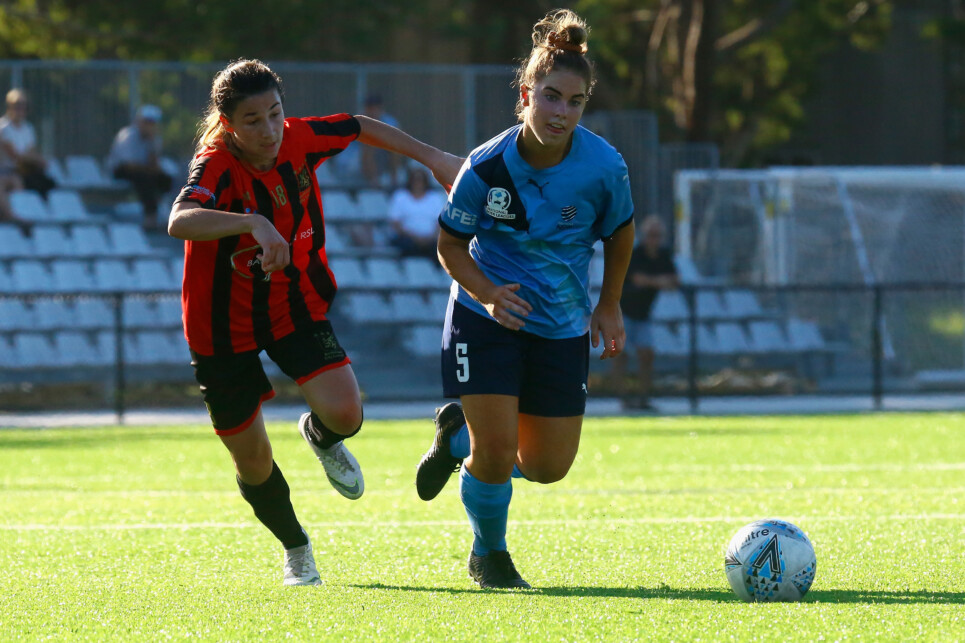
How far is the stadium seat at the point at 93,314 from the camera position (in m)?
15.5

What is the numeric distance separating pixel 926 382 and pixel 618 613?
13125mm

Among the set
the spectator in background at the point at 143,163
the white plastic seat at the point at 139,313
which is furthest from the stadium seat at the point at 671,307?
the spectator in background at the point at 143,163

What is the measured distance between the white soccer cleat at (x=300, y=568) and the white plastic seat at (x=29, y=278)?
40.5 feet

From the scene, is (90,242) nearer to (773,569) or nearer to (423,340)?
(423,340)

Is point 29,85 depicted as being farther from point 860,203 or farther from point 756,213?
point 860,203

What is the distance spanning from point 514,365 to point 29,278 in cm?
1305

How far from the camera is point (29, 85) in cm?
1922

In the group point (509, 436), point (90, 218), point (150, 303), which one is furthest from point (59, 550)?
point (90, 218)

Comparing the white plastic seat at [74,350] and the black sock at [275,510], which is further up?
the black sock at [275,510]

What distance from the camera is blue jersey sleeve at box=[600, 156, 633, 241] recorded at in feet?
17.8

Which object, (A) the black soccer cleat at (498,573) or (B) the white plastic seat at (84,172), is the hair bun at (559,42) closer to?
(A) the black soccer cleat at (498,573)

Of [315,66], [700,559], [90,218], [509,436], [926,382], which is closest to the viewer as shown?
[509,436]

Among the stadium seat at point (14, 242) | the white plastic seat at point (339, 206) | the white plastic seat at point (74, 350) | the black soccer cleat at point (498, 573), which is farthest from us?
the white plastic seat at point (339, 206)

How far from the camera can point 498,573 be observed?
5.60 m
